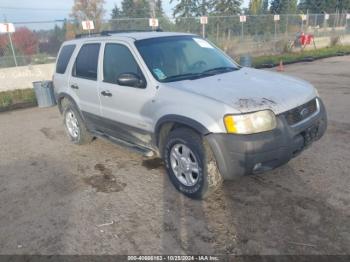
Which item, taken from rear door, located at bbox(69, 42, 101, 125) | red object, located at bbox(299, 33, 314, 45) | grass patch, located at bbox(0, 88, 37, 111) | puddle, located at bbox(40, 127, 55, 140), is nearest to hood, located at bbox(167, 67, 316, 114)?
rear door, located at bbox(69, 42, 101, 125)

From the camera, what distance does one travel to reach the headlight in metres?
3.25

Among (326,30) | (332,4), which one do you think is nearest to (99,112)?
(326,30)

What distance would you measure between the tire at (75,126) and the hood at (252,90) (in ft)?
8.05

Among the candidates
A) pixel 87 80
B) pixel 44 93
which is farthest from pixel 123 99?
pixel 44 93

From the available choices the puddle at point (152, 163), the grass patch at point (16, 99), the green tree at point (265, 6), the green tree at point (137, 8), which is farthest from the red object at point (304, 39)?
the green tree at point (265, 6)

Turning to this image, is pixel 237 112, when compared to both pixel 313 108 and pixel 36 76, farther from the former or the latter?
pixel 36 76

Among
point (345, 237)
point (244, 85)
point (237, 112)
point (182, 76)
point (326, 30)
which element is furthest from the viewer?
point (326, 30)

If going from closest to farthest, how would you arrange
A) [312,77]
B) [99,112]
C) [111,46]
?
1. [111,46]
2. [99,112]
3. [312,77]

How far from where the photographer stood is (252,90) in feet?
11.9

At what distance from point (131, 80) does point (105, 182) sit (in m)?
1.45

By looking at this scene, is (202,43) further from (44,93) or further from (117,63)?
(44,93)

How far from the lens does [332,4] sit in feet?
206

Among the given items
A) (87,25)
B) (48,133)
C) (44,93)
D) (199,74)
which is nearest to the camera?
(199,74)

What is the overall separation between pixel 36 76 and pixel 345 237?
12199mm
